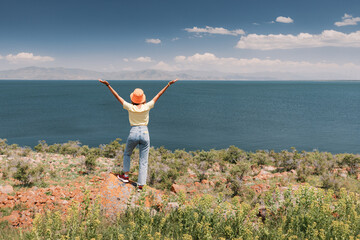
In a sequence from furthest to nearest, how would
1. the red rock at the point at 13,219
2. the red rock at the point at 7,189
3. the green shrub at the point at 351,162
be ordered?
the green shrub at the point at 351,162, the red rock at the point at 7,189, the red rock at the point at 13,219

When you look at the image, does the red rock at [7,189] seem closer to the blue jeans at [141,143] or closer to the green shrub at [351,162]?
the blue jeans at [141,143]

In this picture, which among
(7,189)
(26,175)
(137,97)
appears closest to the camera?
(137,97)

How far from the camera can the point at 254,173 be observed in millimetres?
11477

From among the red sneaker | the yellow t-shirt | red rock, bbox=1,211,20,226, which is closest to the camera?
red rock, bbox=1,211,20,226

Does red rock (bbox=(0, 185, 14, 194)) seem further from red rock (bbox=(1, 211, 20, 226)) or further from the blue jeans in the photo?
the blue jeans

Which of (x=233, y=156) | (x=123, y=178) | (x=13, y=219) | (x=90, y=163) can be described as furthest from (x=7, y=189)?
(x=233, y=156)

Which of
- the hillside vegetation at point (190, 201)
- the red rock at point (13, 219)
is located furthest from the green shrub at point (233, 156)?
the red rock at point (13, 219)

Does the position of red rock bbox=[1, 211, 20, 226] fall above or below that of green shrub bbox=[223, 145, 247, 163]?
above

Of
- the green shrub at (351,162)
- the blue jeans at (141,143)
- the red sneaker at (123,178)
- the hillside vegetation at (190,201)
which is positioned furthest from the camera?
the green shrub at (351,162)

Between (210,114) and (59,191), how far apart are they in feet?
196

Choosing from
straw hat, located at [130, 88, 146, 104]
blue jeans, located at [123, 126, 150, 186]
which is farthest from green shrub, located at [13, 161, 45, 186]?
straw hat, located at [130, 88, 146, 104]

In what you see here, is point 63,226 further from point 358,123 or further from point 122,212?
point 358,123

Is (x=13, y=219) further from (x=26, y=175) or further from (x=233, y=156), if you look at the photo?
(x=233, y=156)

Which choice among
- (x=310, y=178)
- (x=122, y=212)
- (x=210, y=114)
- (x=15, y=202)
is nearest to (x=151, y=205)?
(x=122, y=212)
